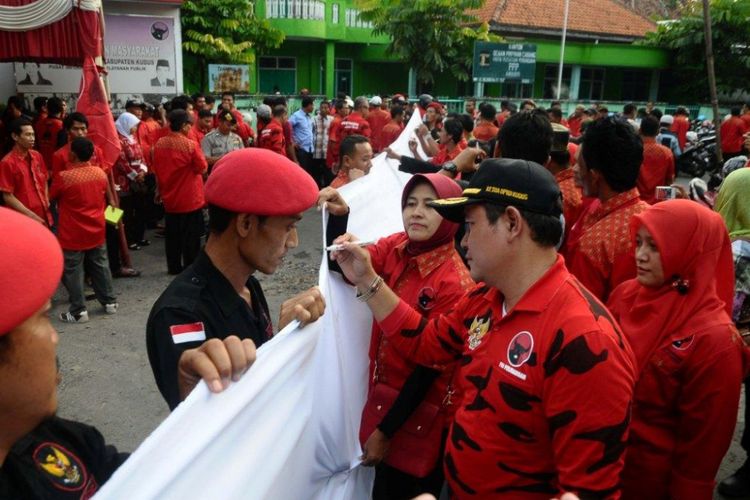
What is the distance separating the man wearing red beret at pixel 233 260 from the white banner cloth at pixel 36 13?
5803mm

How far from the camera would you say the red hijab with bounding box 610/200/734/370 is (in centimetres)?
215

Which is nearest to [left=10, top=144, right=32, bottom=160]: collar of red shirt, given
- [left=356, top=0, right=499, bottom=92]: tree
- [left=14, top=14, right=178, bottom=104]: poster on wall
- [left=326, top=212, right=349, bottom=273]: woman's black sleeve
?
[left=326, top=212, right=349, bottom=273]: woman's black sleeve

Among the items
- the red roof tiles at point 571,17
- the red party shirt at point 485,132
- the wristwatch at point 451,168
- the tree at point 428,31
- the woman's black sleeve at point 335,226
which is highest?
the red roof tiles at point 571,17

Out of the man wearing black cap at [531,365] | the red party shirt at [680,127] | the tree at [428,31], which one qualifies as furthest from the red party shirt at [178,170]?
the tree at [428,31]

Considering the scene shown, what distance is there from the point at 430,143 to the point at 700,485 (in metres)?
5.15

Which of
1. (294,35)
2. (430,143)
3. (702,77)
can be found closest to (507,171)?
(430,143)

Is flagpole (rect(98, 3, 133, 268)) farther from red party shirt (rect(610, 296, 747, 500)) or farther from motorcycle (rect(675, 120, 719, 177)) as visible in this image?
motorcycle (rect(675, 120, 719, 177))

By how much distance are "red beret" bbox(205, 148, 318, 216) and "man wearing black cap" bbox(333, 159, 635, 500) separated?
0.53 metres

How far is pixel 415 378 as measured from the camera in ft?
7.89

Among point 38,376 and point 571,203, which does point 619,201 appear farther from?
point 38,376

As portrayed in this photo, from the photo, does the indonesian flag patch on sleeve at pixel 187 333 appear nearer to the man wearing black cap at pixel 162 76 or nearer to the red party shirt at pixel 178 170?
the red party shirt at pixel 178 170

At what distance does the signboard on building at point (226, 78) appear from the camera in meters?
19.4

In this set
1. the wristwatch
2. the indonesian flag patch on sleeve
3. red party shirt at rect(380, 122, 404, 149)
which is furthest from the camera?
red party shirt at rect(380, 122, 404, 149)

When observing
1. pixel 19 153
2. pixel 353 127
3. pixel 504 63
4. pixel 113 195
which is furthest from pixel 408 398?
pixel 504 63
